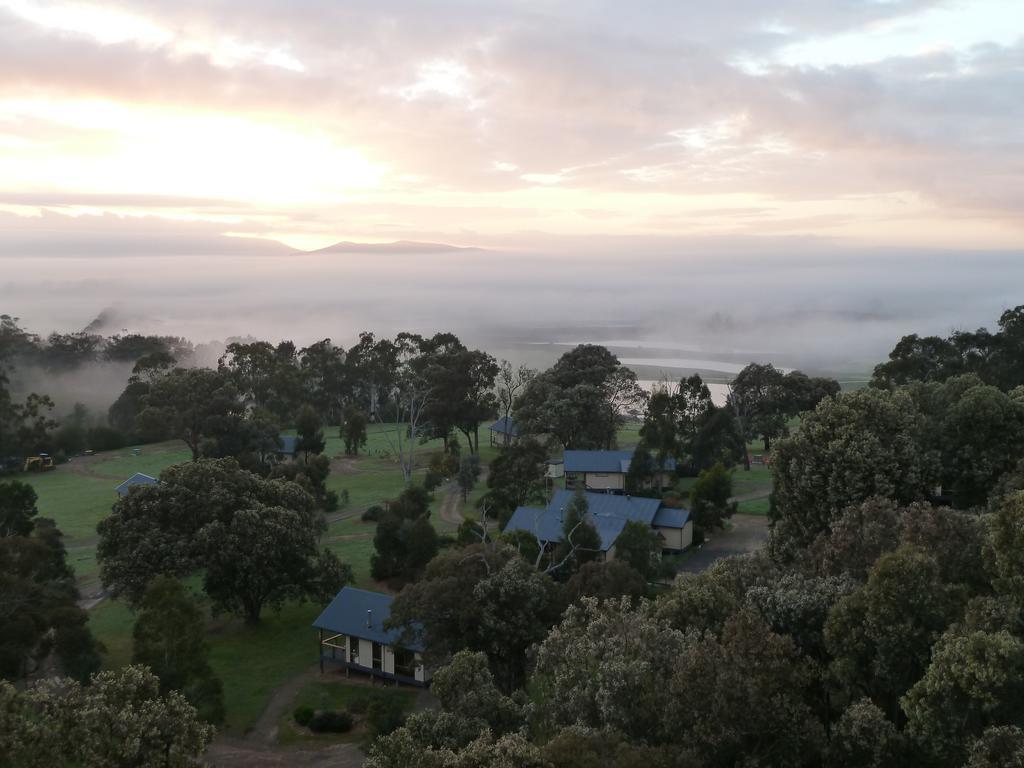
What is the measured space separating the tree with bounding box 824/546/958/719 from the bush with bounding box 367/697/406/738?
11.0m

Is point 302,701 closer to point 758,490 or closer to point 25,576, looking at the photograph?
point 25,576

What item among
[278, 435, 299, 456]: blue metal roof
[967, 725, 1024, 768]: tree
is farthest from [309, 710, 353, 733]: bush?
[278, 435, 299, 456]: blue metal roof

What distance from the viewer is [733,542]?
39062 mm

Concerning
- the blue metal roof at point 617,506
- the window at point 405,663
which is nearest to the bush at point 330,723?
the window at point 405,663

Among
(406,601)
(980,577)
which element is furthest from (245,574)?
(980,577)

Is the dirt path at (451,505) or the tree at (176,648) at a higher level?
the tree at (176,648)

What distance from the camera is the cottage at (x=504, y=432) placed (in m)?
60.4

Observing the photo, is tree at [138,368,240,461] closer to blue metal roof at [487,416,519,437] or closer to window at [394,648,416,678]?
blue metal roof at [487,416,519,437]

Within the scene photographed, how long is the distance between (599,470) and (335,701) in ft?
84.2

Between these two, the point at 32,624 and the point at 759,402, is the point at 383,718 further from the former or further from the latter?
the point at 759,402

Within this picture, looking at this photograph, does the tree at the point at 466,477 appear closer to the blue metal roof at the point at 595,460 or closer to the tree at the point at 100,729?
the blue metal roof at the point at 595,460

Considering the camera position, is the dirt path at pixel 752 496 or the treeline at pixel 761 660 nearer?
the treeline at pixel 761 660

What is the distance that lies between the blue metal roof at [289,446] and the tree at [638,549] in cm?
3088

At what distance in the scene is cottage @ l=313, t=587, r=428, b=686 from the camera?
2580cm
